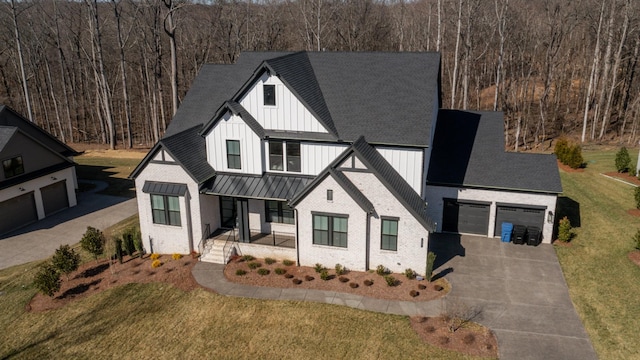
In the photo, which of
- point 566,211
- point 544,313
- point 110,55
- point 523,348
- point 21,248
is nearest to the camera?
point 523,348

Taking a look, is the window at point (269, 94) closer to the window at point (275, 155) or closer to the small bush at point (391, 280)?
the window at point (275, 155)

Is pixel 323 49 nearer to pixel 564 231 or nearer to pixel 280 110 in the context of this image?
pixel 280 110

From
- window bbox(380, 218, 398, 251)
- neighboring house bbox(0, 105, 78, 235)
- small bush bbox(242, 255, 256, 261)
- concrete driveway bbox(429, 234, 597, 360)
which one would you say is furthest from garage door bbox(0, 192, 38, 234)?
concrete driveway bbox(429, 234, 597, 360)

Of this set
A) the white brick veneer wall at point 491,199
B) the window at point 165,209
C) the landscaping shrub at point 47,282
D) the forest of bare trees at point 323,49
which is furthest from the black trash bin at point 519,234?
the forest of bare trees at point 323,49

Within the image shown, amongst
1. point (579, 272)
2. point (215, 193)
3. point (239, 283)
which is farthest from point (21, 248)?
point (579, 272)

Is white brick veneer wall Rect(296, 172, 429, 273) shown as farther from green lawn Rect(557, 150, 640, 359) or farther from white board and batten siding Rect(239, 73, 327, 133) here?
green lawn Rect(557, 150, 640, 359)

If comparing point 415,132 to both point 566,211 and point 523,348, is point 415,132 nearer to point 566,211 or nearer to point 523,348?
point 523,348
